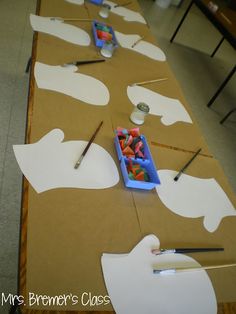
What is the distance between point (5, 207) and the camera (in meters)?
1.44

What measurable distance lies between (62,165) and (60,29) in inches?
39.9

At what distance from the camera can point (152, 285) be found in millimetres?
707

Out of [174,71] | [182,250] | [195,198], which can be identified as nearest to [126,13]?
[174,71]

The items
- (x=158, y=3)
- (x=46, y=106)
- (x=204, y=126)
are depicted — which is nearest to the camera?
(x=46, y=106)

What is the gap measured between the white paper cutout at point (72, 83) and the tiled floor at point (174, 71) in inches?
27.0

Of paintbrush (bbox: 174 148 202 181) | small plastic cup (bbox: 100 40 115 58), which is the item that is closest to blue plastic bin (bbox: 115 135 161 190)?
paintbrush (bbox: 174 148 202 181)

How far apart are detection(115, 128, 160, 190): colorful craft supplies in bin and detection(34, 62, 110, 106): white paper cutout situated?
25 centimetres

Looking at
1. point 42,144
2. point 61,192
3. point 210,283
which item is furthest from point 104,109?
point 210,283

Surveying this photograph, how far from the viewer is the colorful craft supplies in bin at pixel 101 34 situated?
150 centimetres

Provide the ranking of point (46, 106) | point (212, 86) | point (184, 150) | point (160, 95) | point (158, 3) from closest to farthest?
point (46, 106), point (184, 150), point (160, 95), point (212, 86), point (158, 3)

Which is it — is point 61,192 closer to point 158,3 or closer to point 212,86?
point 212,86

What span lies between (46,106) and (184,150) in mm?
618

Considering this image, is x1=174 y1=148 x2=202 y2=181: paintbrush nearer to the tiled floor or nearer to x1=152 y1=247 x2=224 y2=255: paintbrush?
x1=152 y1=247 x2=224 y2=255: paintbrush

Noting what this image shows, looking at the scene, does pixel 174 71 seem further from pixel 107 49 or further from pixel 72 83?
pixel 72 83
